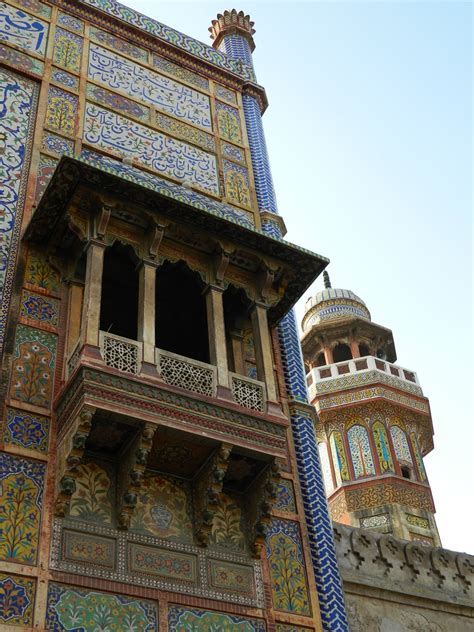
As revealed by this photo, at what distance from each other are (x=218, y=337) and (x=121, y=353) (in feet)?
3.49

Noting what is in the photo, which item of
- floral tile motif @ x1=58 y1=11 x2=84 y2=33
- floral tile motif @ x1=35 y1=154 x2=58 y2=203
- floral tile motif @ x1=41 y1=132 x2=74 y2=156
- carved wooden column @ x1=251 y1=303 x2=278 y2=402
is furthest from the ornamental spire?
carved wooden column @ x1=251 y1=303 x2=278 y2=402

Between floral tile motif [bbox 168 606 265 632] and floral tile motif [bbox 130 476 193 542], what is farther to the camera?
floral tile motif [bbox 130 476 193 542]

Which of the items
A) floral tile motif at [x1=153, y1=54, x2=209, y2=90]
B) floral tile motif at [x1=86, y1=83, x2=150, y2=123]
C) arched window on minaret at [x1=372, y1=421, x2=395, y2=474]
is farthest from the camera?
arched window on minaret at [x1=372, y1=421, x2=395, y2=474]

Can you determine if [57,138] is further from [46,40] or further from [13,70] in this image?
[46,40]

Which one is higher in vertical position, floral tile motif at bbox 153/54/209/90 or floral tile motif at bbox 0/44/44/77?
floral tile motif at bbox 153/54/209/90

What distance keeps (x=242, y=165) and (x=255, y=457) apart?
499 centimetres

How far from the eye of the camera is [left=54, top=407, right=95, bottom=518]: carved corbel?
6.41m

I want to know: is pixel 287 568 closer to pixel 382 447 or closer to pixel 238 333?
pixel 238 333

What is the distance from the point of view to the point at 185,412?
6.87m

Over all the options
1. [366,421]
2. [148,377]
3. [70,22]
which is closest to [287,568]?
[148,377]

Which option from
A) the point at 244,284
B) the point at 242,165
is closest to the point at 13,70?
the point at 242,165

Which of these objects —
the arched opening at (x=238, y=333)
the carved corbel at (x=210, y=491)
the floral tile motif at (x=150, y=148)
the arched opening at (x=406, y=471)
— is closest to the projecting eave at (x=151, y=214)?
the arched opening at (x=238, y=333)

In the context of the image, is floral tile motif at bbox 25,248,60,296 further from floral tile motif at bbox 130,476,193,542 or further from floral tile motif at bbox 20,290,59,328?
floral tile motif at bbox 130,476,193,542

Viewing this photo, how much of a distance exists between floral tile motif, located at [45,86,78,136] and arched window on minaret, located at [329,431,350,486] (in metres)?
11.1
